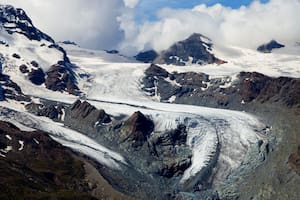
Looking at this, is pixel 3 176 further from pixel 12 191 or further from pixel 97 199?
pixel 97 199

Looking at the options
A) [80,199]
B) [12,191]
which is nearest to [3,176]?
[12,191]

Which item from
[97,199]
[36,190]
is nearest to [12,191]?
[36,190]

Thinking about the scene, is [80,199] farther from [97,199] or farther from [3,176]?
[3,176]

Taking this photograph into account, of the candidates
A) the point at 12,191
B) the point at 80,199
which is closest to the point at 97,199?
the point at 80,199

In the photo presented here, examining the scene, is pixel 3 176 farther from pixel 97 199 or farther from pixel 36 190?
pixel 97 199
